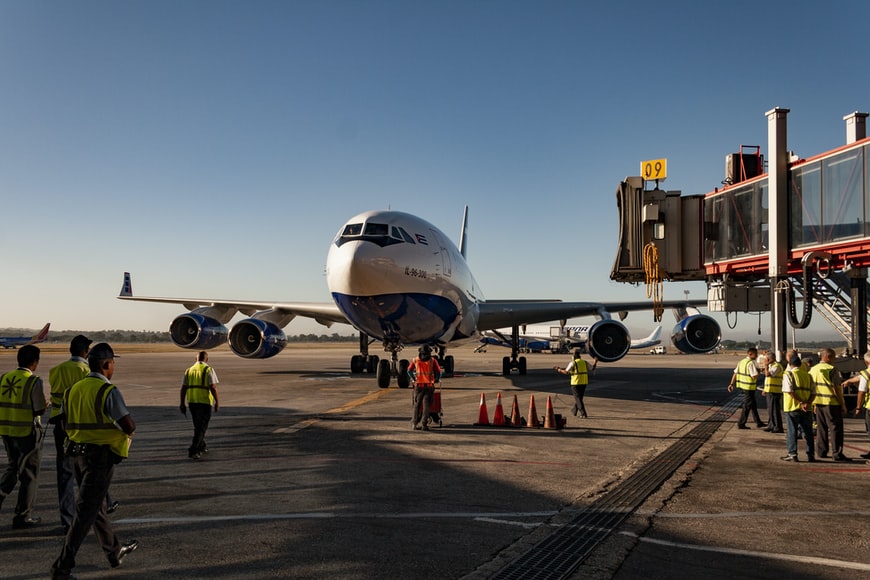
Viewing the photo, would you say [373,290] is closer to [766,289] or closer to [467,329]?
[467,329]

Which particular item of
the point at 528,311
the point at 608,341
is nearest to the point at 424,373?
the point at 608,341

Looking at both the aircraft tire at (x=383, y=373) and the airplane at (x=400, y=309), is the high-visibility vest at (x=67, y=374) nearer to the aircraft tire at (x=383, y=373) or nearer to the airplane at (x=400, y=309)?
the airplane at (x=400, y=309)

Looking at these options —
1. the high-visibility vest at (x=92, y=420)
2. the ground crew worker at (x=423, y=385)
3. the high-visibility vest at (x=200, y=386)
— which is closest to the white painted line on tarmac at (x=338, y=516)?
the high-visibility vest at (x=92, y=420)

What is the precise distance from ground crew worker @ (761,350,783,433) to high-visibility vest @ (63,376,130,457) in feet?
37.9

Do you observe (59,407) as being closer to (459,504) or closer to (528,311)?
(459,504)

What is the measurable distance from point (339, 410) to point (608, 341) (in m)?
9.52

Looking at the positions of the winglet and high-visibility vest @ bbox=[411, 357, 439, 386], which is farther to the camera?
the winglet

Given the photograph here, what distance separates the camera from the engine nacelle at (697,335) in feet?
69.9

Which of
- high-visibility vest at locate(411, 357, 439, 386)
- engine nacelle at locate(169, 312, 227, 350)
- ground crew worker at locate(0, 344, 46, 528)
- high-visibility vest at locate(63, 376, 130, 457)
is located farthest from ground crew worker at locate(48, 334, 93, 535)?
engine nacelle at locate(169, 312, 227, 350)

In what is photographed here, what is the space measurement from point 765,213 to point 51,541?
48.5 ft

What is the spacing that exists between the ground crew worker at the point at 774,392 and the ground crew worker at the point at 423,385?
21.0 ft

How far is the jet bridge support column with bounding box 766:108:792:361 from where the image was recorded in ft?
45.8

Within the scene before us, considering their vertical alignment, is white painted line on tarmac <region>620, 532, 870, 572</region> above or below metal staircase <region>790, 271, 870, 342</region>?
below

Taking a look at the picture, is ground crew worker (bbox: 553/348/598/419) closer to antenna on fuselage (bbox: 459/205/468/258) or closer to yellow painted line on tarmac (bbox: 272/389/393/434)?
yellow painted line on tarmac (bbox: 272/389/393/434)
